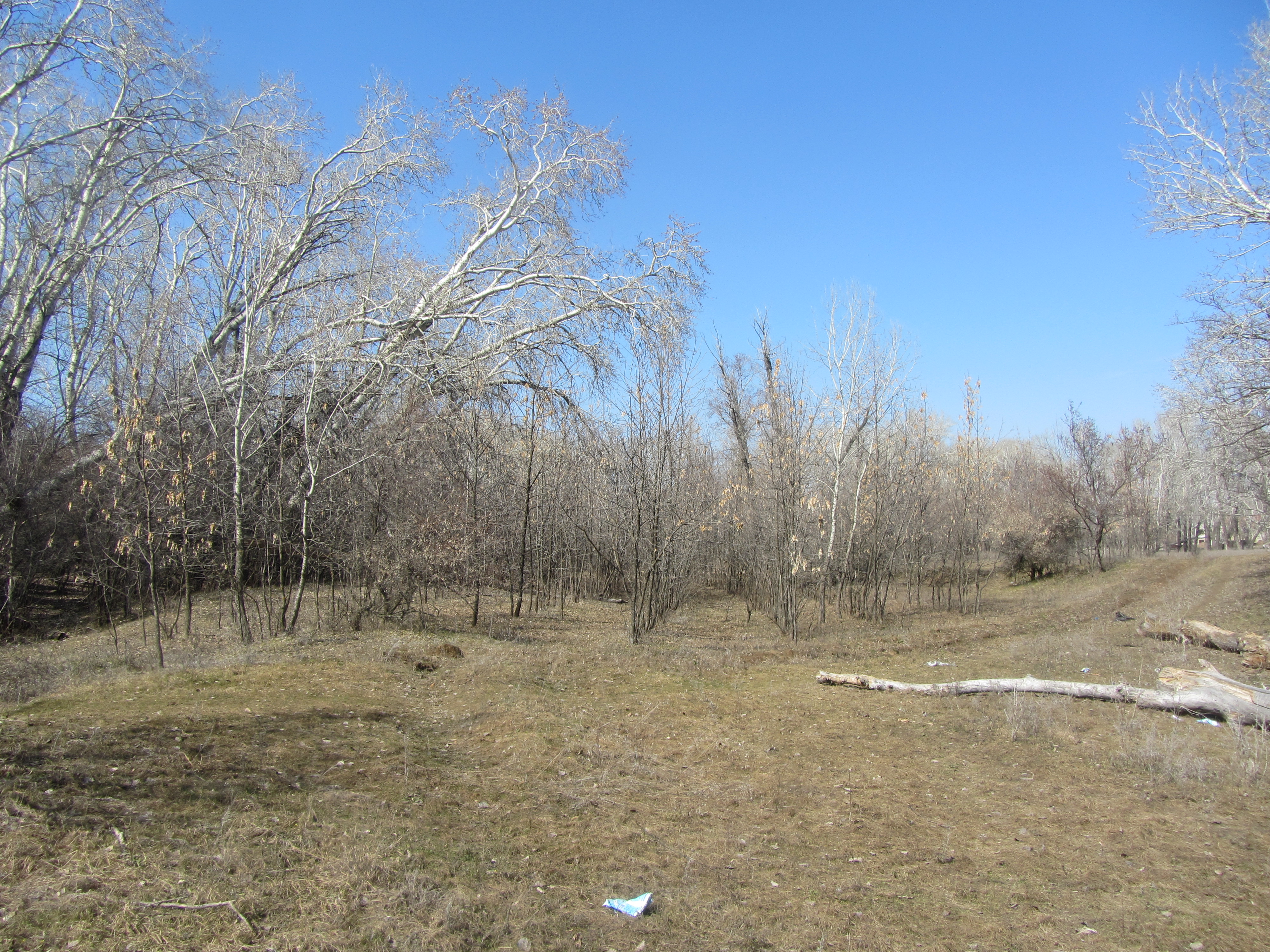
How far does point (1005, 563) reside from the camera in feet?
108

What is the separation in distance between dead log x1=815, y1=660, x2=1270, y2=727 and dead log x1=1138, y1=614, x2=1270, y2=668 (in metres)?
1.70

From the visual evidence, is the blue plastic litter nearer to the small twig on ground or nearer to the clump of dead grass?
the small twig on ground

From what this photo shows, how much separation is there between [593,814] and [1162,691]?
625cm

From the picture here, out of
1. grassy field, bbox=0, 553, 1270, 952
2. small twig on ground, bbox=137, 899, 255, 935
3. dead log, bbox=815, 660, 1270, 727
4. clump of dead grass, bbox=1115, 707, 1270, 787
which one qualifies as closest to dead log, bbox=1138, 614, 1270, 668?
grassy field, bbox=0, 553, 1270, 952

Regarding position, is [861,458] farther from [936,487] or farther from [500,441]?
[500,441]

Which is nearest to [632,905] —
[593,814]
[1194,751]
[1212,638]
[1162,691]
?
[593,814]

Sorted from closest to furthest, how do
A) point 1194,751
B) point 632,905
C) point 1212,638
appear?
point 632,905, point 1194,751, point 1212,638

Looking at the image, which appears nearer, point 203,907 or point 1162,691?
point 203,907

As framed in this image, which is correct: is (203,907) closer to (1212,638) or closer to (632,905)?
(632,905)

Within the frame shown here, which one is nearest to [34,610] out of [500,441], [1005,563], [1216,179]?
[500,441]

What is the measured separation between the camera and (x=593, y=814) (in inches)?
186

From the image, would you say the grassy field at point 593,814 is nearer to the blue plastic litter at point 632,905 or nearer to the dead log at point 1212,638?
the blue plastic litter at point 632,905

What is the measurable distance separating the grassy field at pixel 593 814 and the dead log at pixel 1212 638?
416mm

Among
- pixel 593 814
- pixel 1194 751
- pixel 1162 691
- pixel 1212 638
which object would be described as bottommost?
pixel 593 814
